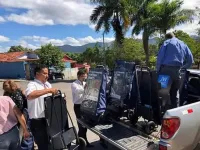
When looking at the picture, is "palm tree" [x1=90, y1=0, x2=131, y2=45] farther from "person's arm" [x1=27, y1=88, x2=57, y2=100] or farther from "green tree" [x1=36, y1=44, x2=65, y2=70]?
"person's arm" [x1=27, y1=88, x2=57, y2=100]

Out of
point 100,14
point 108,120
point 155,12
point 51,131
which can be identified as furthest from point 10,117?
point 100,14

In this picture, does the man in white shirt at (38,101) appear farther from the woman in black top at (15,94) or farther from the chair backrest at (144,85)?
the chair backrest at (144,85)

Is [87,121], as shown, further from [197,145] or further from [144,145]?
[197,145]

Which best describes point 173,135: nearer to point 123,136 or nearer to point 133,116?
point 123,136

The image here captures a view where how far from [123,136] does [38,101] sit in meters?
1.43

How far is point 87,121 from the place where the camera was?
544 cm

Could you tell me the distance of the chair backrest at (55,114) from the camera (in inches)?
174

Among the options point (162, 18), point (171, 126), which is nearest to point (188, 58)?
point (171, 126)

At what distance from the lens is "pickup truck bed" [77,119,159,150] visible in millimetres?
4096

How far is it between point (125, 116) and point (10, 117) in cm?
209

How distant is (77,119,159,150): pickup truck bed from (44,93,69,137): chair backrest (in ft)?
1.94

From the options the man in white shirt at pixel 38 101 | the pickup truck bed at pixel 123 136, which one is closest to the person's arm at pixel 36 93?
the man in white shirt at pixel 38 101

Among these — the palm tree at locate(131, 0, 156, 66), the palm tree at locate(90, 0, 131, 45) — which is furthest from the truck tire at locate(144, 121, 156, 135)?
the palm tree at locate(90, 0, 131, 45)

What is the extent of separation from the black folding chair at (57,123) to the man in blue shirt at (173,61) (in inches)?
70.3
